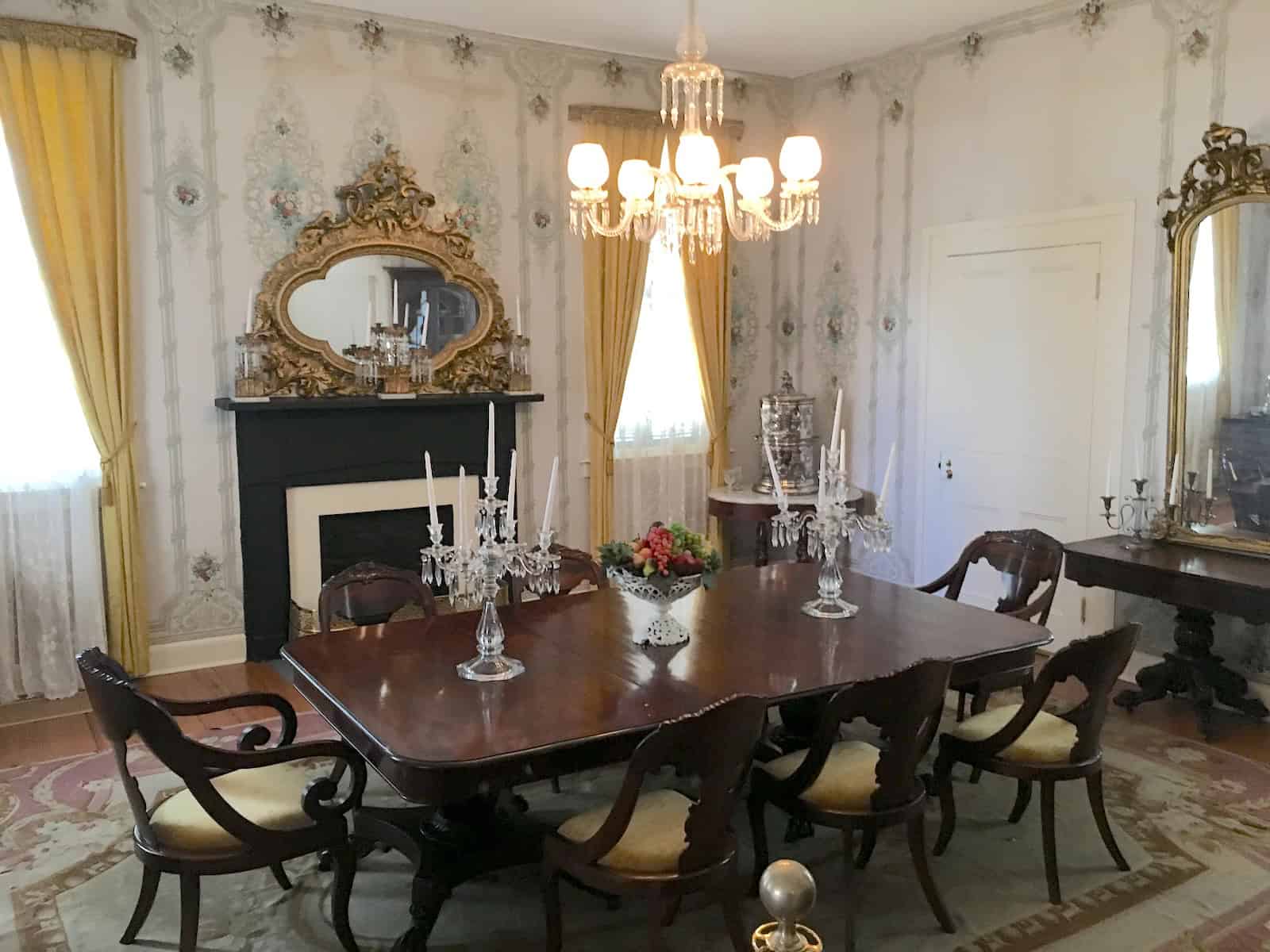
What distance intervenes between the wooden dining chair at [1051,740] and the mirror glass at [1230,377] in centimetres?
162

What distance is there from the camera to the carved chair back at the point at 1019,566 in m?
3.61

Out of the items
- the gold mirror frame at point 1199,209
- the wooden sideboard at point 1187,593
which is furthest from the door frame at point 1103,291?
the wooden sideboard at point 1187,593

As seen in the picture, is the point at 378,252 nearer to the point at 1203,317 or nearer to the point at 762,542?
the point at 762,542

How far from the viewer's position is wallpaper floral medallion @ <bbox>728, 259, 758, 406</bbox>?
19.9 ft

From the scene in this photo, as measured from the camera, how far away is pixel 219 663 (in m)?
4.73

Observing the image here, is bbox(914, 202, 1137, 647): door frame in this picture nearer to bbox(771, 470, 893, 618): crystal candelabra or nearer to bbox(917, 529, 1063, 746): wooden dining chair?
bbox(917, 529, 1063, 746): wooden dining chair

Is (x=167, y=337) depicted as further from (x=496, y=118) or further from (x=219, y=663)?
(x=496, y=118)

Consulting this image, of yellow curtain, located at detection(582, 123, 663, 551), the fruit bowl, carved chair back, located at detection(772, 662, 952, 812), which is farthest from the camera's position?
yellow curtain, located at detection(582, 123, 663, 551)

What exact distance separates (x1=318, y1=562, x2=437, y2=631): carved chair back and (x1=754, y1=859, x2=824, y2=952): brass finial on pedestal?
94.7 inches

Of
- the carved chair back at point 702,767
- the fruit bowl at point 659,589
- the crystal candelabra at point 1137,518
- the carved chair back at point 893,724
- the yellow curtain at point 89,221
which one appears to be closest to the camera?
the carved chair back at point 702,767

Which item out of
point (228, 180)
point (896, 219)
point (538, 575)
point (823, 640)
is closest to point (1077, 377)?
point (896, 219)

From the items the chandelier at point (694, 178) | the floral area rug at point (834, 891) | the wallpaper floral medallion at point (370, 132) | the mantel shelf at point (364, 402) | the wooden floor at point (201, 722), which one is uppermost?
the wallpaper floral medallion at point (370, 132)

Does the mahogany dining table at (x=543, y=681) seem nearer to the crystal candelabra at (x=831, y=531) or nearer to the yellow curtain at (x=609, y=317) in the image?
the crystal candelabra at (x=831, y=531)

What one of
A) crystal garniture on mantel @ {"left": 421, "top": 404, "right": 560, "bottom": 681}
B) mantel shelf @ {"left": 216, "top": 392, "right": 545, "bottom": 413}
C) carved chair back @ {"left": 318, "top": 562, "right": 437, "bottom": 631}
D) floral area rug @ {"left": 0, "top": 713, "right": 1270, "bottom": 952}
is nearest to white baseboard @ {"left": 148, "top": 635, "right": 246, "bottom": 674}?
mantel shelf @ {"left": 216, "top": 392, "right": 545, "bottom": 413}
